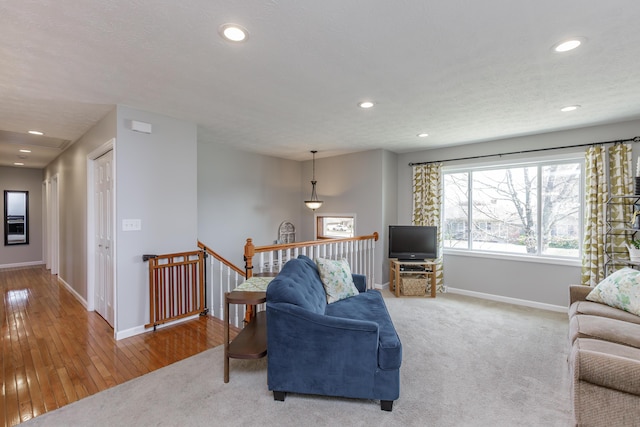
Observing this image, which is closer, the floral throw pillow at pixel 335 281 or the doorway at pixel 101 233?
the floral throw pillow at pixel 335 281

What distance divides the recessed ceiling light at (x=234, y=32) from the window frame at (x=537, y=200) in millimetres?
4300

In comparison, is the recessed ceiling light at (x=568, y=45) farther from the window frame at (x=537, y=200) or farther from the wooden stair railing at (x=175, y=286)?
the wooden stair railing at (x=175, y=286)

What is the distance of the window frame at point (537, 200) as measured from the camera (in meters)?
4.03

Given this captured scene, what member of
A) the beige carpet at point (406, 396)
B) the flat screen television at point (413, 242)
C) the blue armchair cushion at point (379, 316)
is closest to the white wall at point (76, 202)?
the beige carpet at point (406, 396)

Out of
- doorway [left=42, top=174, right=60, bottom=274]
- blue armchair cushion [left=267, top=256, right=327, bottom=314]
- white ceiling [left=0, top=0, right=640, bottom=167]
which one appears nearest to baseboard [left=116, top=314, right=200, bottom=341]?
blue armchair cushion [left=267, top=256, right=327, bottom=314]

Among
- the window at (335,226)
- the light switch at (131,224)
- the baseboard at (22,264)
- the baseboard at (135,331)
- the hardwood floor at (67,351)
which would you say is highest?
the light switch at (131,224)

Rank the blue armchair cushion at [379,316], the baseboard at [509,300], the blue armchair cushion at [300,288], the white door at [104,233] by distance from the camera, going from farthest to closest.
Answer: the baseboard at [509,300], the white door at [104,233], the blue armchair cushion at [300,288], the blue armchair cushion at [379,316]

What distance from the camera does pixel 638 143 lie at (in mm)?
3572

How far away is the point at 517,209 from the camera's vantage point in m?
4.57

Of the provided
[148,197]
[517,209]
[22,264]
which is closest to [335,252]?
[148,197]

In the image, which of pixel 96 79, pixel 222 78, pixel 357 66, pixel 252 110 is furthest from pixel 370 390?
pixel 96 79

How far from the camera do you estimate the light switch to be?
3146 mm

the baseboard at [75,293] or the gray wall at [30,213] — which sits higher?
the gray wall at [30,213]

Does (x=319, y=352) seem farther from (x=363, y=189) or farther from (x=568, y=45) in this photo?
(x=363, y=189)
